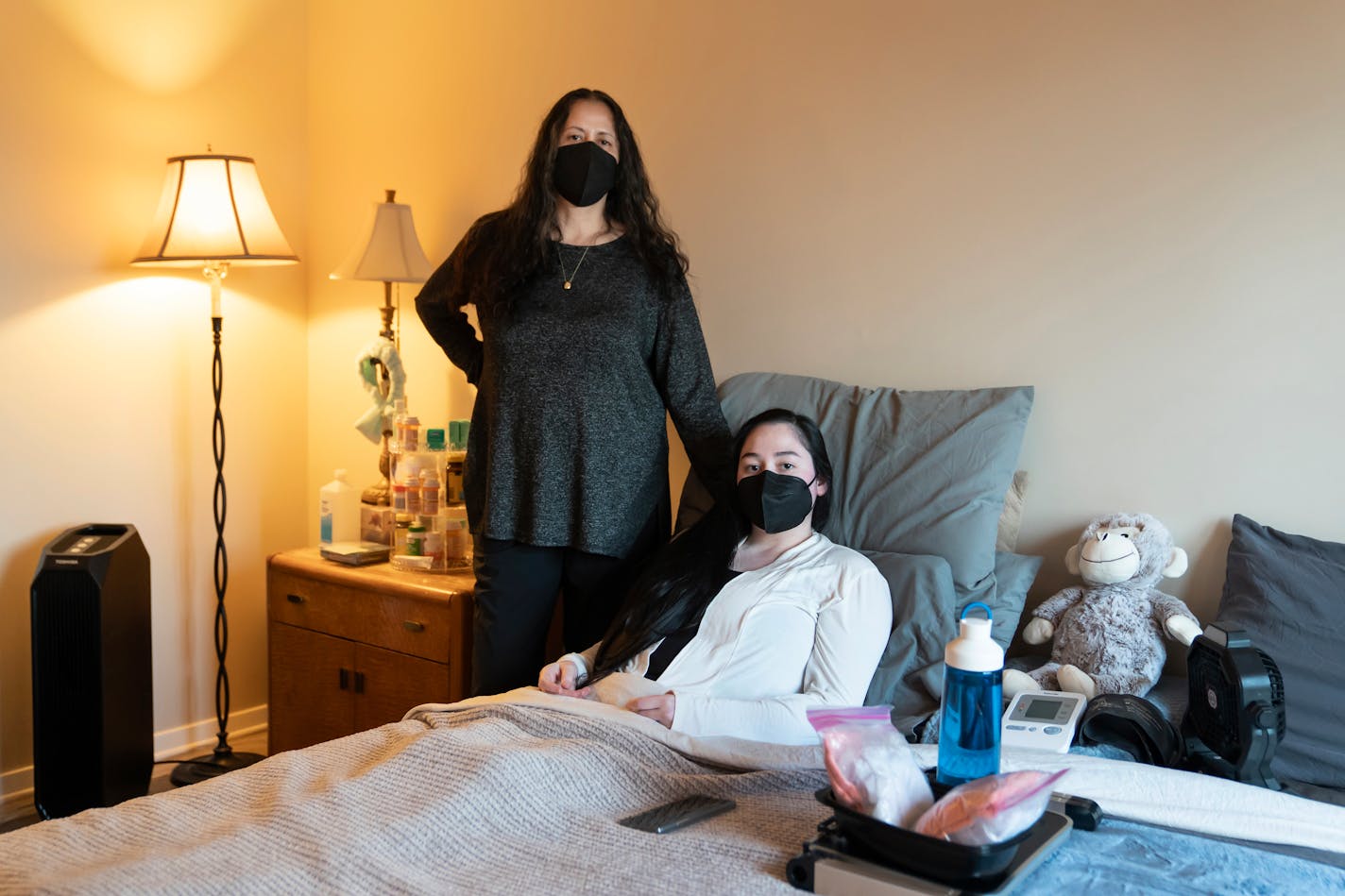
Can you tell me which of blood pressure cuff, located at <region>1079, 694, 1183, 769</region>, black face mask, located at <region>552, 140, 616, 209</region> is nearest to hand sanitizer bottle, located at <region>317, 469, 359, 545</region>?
black face mask, located at <region>552, 140, 616, 209</region>

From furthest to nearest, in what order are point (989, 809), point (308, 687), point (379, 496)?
point (379, 496), point (308, 687), point (989, 809)

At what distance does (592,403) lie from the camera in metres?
2.19

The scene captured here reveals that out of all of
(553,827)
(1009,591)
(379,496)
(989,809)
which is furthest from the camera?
(379,496)

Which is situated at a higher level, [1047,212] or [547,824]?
[1047,212]

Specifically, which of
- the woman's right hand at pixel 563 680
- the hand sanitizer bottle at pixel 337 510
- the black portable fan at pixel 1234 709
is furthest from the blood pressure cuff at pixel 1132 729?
the hand sanitizer bottle at pixel 337 510

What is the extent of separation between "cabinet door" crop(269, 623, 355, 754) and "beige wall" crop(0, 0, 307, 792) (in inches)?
17.7

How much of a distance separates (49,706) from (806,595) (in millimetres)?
1743

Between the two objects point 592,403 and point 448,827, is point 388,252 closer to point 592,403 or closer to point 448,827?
point 592,403

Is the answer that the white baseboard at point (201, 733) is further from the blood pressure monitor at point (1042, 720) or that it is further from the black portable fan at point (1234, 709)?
the black portable fan at point (1234, 709)

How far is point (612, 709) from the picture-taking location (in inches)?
68.5

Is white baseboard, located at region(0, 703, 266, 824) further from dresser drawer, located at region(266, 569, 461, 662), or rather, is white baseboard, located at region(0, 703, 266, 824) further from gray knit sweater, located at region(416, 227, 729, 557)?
gray knit sweater, located at region(416, 227, 729, 557)

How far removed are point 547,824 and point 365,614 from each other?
1.40 meters

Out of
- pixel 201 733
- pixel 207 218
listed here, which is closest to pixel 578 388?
pixel 207 218

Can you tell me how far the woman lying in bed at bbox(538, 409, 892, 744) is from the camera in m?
1.76
